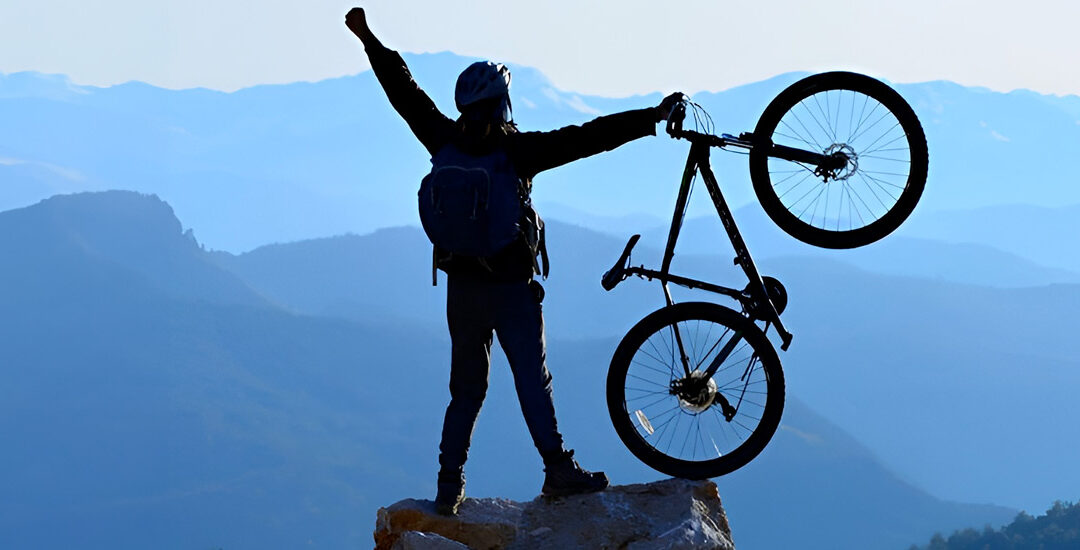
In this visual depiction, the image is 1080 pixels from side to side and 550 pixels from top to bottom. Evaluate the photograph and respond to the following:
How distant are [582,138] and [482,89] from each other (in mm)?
825

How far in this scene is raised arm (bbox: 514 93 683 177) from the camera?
8406 mm

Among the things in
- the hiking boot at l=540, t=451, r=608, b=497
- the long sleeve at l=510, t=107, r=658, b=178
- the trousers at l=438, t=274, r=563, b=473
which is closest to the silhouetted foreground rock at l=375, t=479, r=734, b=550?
the hiking boot at l=540, t=451, r=608, b=497

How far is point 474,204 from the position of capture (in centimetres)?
827

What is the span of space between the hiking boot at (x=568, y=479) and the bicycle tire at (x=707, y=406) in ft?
1.39

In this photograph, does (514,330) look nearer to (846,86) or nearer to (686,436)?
(686,436)

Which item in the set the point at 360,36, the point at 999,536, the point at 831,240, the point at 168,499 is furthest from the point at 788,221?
the point at 168,499

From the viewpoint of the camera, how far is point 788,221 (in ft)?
30.0

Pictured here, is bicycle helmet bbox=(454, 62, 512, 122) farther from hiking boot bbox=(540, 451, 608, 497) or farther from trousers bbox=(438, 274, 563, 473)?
hiking boot bbox=(540, 451, 608, 497)

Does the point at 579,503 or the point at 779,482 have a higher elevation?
the point at 779,482

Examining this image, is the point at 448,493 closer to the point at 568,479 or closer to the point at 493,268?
the point at 568,479

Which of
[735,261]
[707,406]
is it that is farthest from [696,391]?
[735,261]

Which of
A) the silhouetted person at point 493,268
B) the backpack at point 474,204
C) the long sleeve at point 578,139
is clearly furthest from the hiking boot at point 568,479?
the long sleeve at point 578,139

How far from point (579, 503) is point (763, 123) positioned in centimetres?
343

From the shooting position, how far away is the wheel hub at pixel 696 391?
9.34 m
